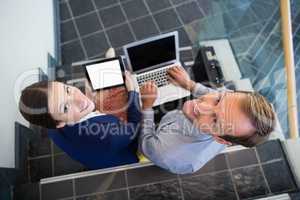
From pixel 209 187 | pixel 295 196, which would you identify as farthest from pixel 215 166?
pixel 295 196

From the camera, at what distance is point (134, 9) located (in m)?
3.38

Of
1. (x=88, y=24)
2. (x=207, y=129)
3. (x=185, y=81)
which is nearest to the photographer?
(x=207, y=129)

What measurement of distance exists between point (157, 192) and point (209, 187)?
1.08 ft

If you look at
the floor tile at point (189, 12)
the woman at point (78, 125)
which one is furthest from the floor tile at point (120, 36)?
the woman at point (78, 125)

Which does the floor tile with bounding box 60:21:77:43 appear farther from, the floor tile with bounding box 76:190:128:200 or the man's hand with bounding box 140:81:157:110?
the floor tile with bounding box 76:190:128:200

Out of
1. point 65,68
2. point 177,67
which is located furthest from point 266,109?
point 65,68

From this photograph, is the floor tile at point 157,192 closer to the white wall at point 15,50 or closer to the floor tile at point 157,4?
the white wall at point 15,50

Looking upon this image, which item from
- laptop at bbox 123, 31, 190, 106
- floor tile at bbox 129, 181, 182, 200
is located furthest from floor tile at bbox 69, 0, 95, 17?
floor tile at bbox 129, 181, 182, 200

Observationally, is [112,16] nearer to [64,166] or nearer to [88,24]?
[88,24]

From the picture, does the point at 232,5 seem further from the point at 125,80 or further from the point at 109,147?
the point at 109,147

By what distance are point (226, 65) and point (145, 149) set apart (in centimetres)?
150

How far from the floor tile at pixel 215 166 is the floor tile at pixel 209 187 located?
0.03 meters

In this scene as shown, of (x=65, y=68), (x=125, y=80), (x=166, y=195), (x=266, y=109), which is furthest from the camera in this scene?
(x=65, y=68)

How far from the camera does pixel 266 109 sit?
1296mm
